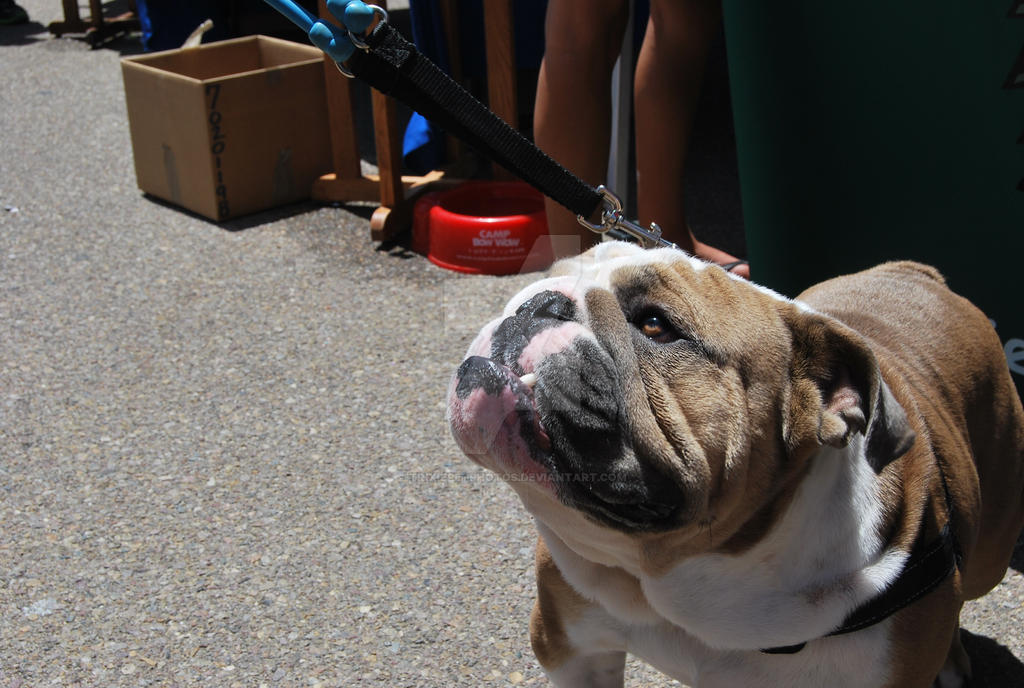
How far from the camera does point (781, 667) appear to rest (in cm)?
184

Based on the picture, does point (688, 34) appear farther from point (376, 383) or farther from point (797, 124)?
point (376, 383)

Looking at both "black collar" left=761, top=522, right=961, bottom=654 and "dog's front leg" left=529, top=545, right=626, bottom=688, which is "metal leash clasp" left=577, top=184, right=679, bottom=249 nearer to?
"dog's front leg" left=529, top=545, right=626, bottom=688

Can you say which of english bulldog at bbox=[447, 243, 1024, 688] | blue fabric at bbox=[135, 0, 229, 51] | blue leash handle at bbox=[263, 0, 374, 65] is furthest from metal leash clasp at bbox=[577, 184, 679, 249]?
blue fabric at bbox=[135, 0, 229, 51]

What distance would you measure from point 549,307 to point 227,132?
12.1 feet

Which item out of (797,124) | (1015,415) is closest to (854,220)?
(797,124)

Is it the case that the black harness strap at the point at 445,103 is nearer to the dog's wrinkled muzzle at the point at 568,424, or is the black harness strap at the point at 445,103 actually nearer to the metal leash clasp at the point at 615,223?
the metal leash clasp at the point at 615,223

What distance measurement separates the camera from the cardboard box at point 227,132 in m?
4.95

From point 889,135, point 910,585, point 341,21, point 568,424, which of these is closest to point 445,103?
point 341,21

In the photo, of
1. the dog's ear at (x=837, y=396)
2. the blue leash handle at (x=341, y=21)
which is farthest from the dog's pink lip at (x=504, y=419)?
the blue leash handle at (x=341, y=21)

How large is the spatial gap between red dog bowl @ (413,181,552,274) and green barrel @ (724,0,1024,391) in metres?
1.49

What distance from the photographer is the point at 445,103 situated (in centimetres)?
214

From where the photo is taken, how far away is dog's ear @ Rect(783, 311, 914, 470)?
1.63m

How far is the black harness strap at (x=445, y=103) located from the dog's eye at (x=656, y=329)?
632 millimetres

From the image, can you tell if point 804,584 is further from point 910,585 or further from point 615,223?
point 615,223
